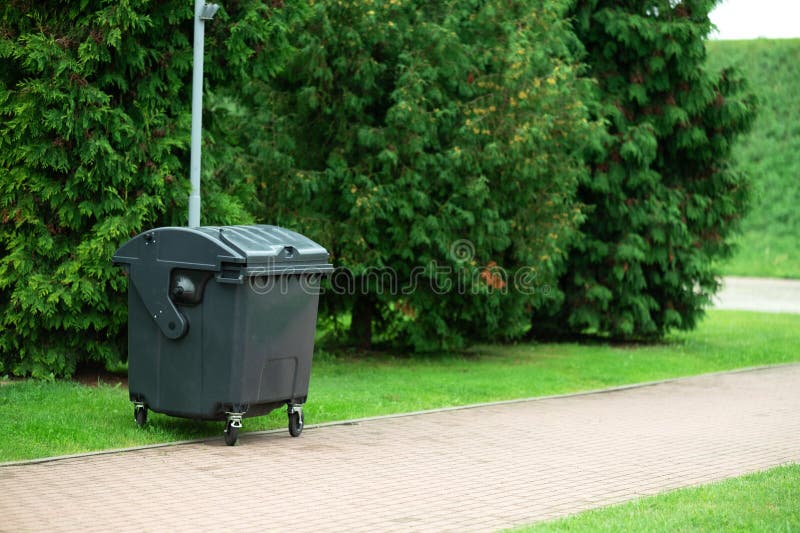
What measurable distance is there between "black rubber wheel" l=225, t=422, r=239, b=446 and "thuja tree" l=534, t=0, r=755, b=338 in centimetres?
936

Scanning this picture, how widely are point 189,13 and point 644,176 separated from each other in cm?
815

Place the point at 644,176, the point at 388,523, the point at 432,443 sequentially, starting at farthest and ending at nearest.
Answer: the point at 644,176 → the point at 432,443 → the point at 388,523

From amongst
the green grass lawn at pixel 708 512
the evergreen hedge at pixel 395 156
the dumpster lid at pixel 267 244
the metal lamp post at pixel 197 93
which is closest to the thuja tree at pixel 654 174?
the evergreen hedge at pixel 395 156

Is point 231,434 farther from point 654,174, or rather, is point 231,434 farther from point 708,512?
point 654,174

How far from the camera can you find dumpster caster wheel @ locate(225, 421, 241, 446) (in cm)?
873

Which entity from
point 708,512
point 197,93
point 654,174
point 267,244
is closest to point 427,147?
point 197,93

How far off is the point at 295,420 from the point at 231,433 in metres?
0.69

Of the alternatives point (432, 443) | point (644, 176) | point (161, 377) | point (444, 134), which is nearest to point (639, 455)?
point (432, 443)

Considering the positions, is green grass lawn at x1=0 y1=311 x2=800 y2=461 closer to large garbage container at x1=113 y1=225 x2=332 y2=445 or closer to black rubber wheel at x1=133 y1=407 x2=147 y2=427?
black rubber wheel at x1=133 y1=407 x2=147 y2=427

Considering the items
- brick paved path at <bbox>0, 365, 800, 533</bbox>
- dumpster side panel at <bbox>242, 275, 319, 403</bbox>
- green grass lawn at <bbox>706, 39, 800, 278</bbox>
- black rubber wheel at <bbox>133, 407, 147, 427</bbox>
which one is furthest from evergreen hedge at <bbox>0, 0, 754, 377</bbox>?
green grass lawn at <bbox>706, 39, 800, 278</bbox>

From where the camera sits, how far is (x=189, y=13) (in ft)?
37.9

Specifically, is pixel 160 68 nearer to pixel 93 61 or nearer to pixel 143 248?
pixel 93 61

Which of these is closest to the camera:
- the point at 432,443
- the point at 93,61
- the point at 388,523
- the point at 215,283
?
the point at 388,523

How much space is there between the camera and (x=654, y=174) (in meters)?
17.3
